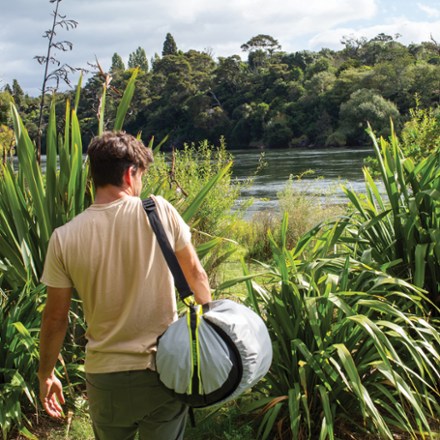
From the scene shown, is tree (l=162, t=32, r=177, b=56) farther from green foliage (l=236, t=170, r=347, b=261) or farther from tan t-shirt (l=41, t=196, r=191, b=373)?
tan t-shirt (l=41, t=196, r=191, b=373)

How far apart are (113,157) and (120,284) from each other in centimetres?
40

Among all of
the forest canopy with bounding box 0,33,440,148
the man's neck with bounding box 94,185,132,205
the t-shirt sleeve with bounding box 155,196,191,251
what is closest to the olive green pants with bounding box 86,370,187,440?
the t-shirt sleeve with bounding box 155,196,191,251

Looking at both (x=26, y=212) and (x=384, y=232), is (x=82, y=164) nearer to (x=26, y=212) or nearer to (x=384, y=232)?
(x=26, y=212)

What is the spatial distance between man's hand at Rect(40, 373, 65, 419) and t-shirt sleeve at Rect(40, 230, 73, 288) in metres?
0.39

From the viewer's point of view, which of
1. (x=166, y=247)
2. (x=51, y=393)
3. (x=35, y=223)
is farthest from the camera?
(x=35, y=223)

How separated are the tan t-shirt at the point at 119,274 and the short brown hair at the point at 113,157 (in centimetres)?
9

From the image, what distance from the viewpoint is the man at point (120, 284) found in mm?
1812

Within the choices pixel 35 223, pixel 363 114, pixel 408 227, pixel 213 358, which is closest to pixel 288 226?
pixel 408 227

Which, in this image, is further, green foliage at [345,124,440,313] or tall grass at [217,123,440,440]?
green foliage at [345,124,440,313]

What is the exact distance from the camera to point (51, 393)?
2076 mm

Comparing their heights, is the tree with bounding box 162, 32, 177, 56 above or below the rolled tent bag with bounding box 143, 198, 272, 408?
above

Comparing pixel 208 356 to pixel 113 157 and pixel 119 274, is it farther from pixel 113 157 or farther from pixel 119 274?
pixel 113 157

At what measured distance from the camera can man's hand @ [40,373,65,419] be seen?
80.0 inches

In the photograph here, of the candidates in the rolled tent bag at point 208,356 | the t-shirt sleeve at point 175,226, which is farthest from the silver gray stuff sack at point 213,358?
the t-shirt sleeve at point 175,226
